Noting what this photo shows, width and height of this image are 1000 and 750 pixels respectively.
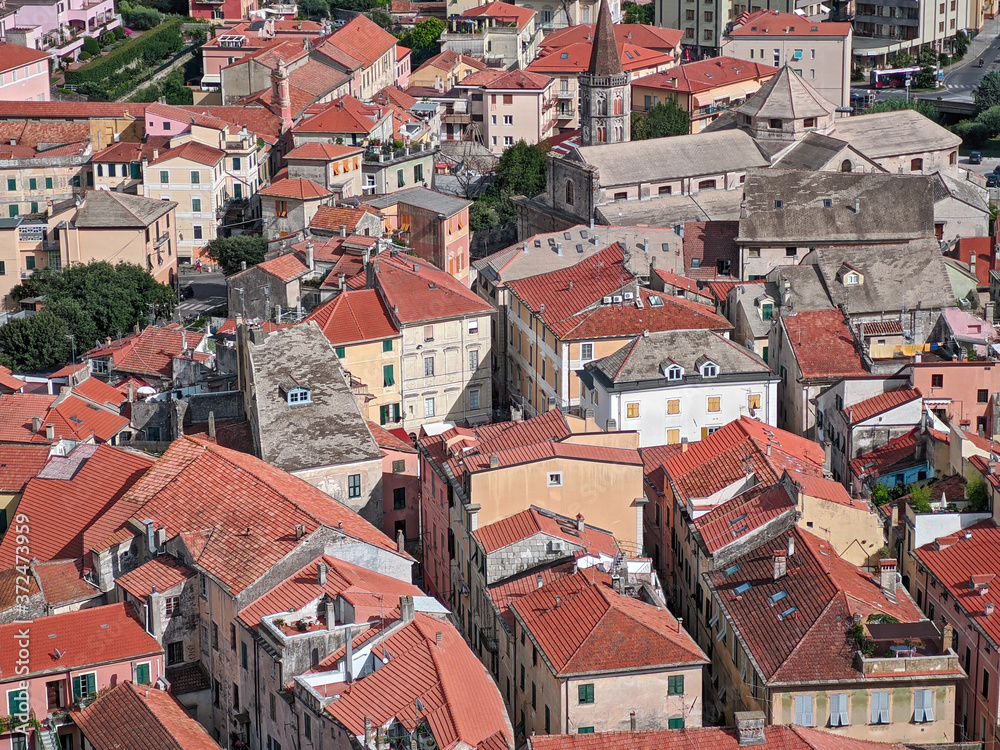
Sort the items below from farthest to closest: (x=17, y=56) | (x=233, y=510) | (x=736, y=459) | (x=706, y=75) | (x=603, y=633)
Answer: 1. (x=17, y=56)
2. (x=706, y=75)
3. (x=736, y=459)
4. (x=233, y=510)
5. (x=603, y=633)

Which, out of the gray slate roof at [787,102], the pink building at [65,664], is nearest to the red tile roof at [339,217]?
the gray slate roof at [787,102]

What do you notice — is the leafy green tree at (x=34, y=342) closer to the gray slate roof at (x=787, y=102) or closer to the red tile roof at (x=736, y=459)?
the red tile roof at (x=736, y=459)

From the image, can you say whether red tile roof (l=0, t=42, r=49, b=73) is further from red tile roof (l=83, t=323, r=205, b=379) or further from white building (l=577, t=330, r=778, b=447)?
white building (l=577, t=330, r=778, b=447)

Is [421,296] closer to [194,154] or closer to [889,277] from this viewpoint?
[889,277]

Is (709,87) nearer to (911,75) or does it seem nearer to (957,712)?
(911,75)

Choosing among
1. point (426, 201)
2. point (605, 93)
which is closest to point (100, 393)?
point (426, 201)

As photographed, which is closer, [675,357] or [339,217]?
[675,357]
